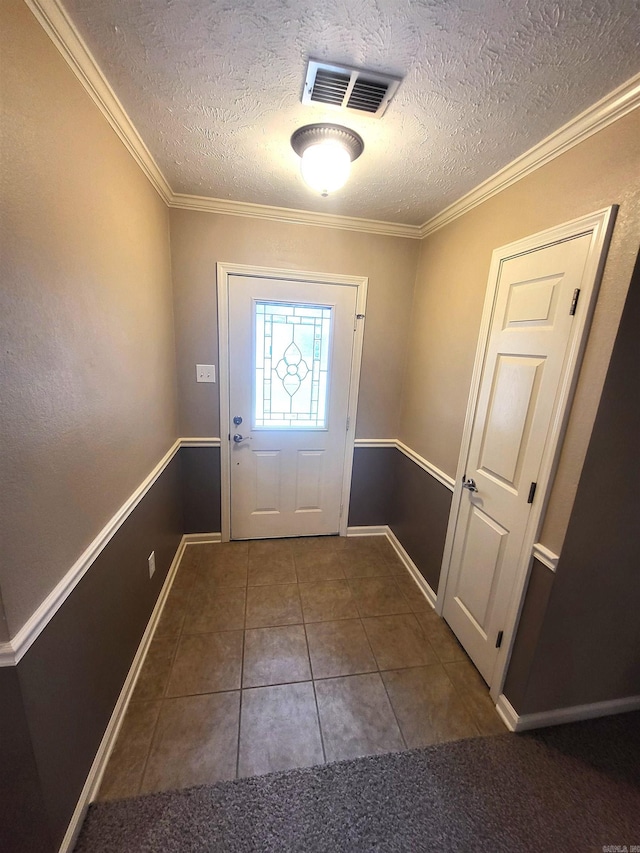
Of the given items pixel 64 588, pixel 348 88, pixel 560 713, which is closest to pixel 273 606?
pixel 64 588

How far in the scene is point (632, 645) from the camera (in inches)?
56.5

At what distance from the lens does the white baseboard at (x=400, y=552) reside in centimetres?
216

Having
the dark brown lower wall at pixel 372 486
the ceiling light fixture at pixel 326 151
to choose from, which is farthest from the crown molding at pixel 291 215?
the dark brown lower wall at pixel 372 486

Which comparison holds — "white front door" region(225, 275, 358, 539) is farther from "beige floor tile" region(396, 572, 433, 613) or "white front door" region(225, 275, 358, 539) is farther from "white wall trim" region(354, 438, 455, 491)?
"beige floor tile" region(396, 572, 433, 613)

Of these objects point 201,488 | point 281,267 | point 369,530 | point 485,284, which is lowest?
point 369,530

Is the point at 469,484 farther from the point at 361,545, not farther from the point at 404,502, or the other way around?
the point at 361,545

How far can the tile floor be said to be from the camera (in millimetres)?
1291

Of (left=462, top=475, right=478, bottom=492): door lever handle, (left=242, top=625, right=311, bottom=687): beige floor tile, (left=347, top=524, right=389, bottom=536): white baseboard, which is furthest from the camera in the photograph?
(left=347, top=524, right=389, bottom=536): white baseboard

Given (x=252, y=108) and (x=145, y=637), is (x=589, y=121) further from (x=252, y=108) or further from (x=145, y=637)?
(x=145, y=637)

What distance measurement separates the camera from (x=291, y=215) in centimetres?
216

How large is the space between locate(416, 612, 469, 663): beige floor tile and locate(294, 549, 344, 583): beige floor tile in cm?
62

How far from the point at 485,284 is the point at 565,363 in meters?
0.71

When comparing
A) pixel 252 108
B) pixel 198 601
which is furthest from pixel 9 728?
pixel 252 108

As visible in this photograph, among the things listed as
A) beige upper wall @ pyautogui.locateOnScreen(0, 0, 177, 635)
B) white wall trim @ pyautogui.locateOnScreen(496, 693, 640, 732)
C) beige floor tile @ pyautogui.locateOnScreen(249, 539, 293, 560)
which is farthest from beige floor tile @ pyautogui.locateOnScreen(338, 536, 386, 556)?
beige upper wall @ pyautogui.locateOnScreen(0, 0, 177, 635)
